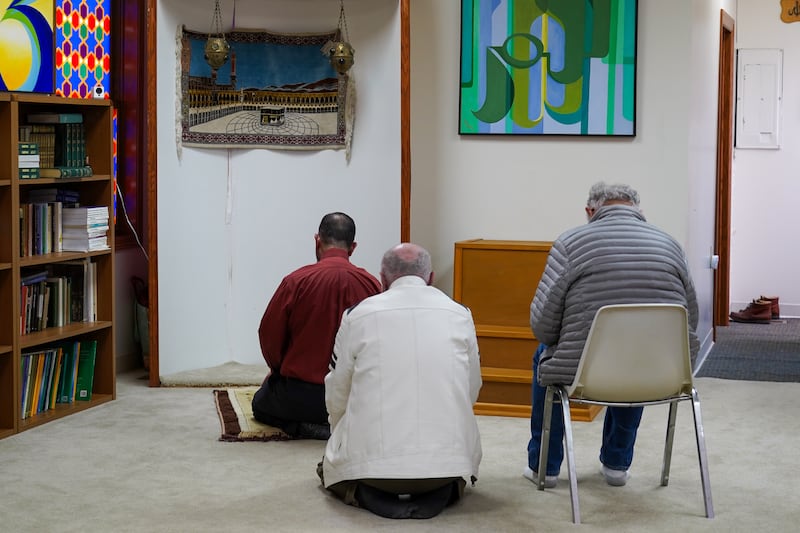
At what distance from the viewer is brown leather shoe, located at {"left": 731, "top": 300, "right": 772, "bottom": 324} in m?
8.52

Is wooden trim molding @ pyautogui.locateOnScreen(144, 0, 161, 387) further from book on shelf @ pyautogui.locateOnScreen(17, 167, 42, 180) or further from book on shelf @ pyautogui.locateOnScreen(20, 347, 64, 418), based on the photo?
book on shelf @ pyautogui.locateOnScreen(17, 167, 42, 180)

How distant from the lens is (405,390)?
3570 millimetres

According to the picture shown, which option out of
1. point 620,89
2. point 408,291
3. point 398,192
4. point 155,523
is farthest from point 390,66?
point 155,523

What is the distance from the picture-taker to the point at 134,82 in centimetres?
637

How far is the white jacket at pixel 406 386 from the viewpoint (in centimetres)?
356

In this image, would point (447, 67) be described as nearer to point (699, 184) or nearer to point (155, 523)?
point (699, 184)

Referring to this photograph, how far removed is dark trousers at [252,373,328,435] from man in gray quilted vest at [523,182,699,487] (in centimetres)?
113

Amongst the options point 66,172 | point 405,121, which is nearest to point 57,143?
point 66,172

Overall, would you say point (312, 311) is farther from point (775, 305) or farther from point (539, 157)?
point (775, 305)

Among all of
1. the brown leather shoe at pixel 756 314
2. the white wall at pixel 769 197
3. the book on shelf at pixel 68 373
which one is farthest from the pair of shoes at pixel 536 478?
the white wall at pixel 769 197

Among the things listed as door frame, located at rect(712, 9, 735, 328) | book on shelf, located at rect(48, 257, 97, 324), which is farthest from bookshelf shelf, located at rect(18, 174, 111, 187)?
door frame, located at rect(712, 9, 735, 328)

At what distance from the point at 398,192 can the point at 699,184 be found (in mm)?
1887

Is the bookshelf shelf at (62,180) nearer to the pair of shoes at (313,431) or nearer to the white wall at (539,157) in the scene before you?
the pair of shoes at (313,431)

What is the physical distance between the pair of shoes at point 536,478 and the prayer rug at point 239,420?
108cm
